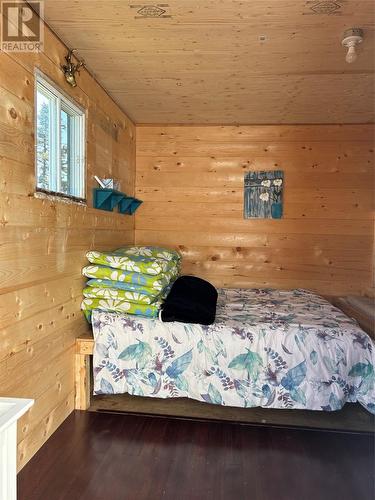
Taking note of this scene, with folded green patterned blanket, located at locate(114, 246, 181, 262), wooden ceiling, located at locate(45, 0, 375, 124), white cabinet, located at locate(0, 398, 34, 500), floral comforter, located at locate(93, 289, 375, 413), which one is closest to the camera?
white cabinet, located at locate(0, 398, 34, 500)

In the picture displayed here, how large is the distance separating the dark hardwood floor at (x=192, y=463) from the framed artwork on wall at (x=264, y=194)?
2.12 m

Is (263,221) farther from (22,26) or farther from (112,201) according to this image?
(22,26)

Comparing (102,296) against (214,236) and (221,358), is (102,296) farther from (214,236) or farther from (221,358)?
(214,236)

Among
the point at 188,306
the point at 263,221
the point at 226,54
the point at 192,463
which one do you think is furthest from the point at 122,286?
the point at 263,221

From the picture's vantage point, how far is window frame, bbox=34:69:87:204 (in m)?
1.90

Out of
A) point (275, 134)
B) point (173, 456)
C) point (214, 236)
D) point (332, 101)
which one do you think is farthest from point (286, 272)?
point (173, 456)

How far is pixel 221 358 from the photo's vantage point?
2270mm

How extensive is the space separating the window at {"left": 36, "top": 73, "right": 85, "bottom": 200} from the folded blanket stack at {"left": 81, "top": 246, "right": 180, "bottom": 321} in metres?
0.48

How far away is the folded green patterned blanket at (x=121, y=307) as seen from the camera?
7.75ft

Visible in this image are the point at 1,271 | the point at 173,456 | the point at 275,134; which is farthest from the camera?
the point at 275,134

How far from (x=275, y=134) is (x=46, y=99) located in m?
2.37

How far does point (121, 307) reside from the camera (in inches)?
93.7

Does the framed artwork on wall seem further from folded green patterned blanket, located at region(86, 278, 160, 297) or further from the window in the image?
the window

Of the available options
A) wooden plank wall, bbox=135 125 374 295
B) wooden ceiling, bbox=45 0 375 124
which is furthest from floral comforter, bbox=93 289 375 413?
wooden ceiling, bbox=45 0 375 124
